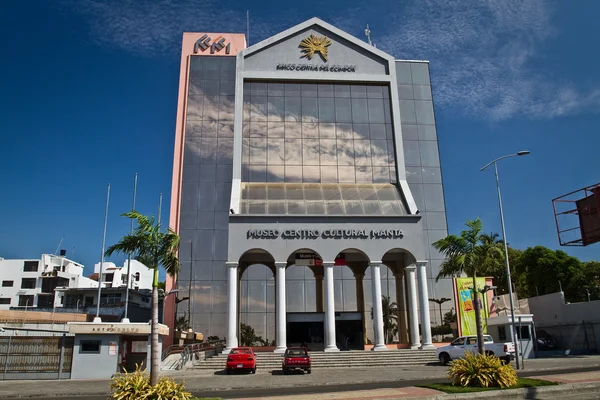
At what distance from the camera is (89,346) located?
31.5 metres

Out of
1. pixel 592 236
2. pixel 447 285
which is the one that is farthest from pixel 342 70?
pixel 592 236

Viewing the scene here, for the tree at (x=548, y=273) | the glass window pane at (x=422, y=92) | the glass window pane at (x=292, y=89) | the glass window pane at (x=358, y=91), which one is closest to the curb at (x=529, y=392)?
the glass window pane at (x=358, y=91)

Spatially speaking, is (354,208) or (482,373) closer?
(482,373)

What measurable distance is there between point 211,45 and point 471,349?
148ft

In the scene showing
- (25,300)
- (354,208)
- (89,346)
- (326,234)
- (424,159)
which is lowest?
(89,346)

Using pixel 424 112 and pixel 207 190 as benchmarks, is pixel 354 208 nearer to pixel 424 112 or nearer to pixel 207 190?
pixel 207 190

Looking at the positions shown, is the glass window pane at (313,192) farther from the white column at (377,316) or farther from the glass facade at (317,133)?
the white column at (377,316)

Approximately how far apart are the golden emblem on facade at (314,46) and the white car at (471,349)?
106 feet

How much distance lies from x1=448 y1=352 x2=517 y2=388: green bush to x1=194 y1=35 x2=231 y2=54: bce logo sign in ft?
162

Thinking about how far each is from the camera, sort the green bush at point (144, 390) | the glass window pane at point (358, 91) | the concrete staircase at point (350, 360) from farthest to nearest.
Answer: the glass window pane at point (358, 91) → the concrete staircase at point (350, 360) → the green bush at point (144, 390)

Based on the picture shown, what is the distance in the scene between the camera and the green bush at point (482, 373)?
17.6 metres

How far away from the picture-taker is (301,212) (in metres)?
41.3

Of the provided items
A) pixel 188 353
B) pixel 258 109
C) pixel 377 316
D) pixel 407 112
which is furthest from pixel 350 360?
pixel 407 112

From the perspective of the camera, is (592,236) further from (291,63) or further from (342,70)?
(291,63)
